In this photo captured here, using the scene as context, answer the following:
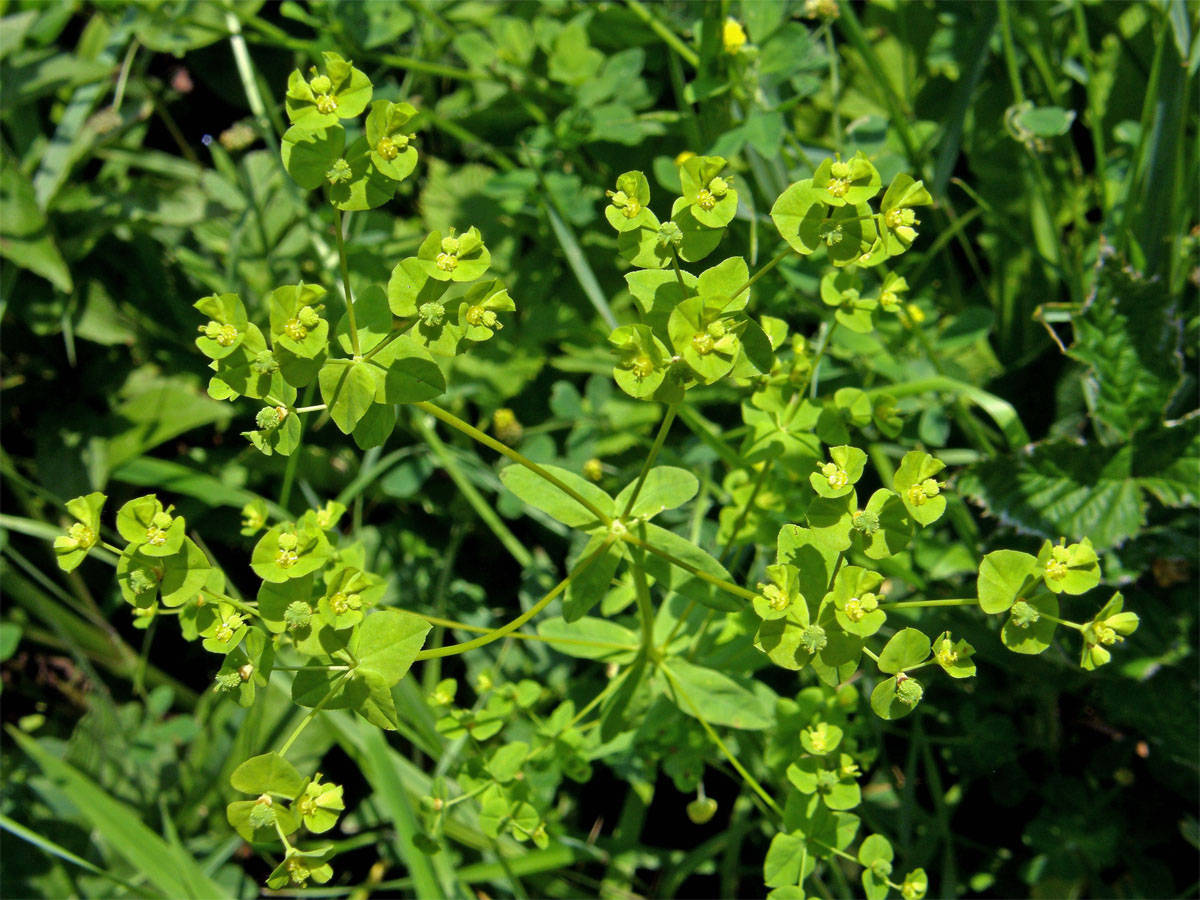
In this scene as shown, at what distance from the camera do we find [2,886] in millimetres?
2816

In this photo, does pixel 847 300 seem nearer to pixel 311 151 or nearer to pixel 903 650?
pixel 903 650

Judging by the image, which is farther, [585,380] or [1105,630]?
[585,380]

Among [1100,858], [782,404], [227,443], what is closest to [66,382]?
[227,443]

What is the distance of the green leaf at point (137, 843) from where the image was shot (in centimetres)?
243

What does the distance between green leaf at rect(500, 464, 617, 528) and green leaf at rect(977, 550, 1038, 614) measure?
67 cm

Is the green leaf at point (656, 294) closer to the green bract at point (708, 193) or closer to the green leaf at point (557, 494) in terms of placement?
the green bract at point (708, 193)

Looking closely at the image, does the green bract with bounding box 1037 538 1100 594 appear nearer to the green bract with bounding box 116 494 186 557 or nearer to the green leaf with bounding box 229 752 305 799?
the green leaf with bounding box 229 752 305 799

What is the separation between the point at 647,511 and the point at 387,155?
2.56 feet

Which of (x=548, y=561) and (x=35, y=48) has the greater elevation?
(x=35, y=48)

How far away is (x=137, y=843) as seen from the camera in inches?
98.3

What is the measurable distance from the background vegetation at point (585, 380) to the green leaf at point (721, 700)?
35 cm

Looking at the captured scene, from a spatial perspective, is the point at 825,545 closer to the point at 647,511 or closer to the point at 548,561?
the point at 647,511

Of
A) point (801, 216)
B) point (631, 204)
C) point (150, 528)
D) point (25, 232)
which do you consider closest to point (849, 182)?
point (801, 216)

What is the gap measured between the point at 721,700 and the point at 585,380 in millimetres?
1476
